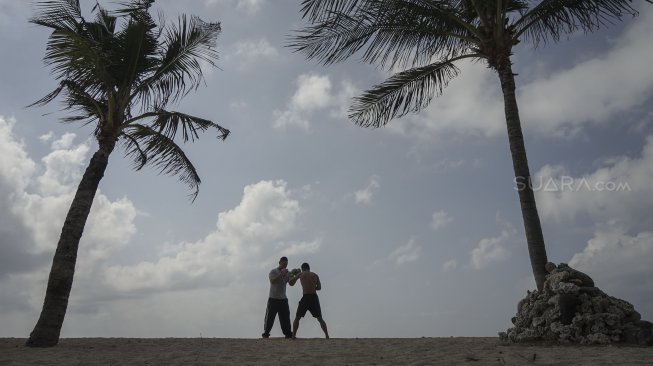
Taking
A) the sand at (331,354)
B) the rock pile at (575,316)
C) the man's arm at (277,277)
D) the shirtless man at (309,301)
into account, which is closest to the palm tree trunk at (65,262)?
the sand at (331,354)

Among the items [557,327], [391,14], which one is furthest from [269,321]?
[391,14]

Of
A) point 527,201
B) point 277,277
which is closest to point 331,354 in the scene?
point 277,277

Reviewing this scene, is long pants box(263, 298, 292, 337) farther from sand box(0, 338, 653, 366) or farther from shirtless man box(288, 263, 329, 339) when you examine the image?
sand box(0, 338, 653, 366)

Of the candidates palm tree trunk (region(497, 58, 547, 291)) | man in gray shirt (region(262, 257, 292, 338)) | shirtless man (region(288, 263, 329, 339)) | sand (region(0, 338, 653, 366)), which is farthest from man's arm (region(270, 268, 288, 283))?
palm tree trunk (region(497, 58, 547, 291))

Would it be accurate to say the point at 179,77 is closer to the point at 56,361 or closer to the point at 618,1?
the point at 56,361

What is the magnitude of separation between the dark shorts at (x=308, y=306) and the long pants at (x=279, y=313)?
359mm

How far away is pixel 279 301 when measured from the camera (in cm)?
1083

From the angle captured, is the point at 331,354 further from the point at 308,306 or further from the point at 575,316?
the point at 575,316

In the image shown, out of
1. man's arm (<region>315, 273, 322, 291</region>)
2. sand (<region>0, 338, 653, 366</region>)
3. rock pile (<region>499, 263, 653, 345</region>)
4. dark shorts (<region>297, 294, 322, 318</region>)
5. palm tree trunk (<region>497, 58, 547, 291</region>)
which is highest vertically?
palm tree trunk (<region>497, 58, 547, 291</region>)

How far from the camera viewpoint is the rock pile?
807cm

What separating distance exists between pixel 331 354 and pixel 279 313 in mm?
3399

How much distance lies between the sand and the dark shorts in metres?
1.20

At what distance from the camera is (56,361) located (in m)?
7.59

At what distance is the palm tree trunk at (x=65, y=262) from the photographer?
9.44 meters
